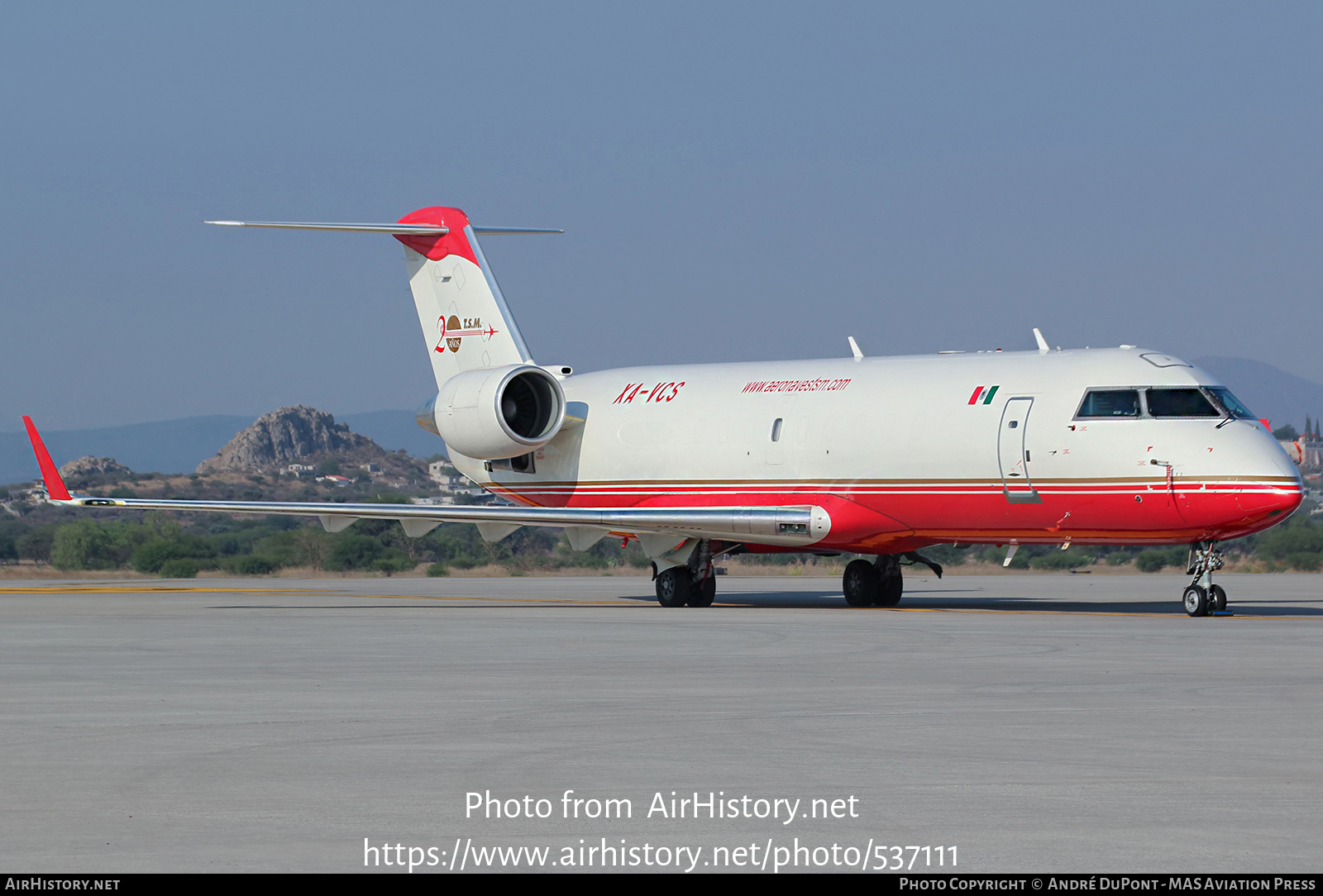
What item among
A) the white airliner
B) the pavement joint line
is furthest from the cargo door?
the pavement joint line

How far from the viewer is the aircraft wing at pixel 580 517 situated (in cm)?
2572

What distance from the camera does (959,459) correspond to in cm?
2391

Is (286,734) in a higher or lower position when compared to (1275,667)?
lower

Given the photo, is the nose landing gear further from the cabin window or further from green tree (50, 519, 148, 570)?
green tree (50, 519, 148, 570)

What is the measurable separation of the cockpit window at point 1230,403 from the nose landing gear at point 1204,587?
5.88ft

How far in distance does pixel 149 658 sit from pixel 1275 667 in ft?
34.6

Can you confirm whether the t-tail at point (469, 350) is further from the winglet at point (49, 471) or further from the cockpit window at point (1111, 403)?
the cockpit window at point (1111, 403)

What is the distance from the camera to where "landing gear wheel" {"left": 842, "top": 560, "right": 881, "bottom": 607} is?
27.6 metres

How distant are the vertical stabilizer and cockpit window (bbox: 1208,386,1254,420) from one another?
13607 millimetres

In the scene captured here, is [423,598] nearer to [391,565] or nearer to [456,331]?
[456,331]

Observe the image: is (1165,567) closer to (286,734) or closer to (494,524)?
(494,524)

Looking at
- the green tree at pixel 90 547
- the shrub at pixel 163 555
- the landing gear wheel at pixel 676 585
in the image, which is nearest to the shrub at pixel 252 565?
the shrub at pixel 163 555

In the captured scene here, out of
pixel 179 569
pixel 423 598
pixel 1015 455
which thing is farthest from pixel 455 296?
pixel 179 569
